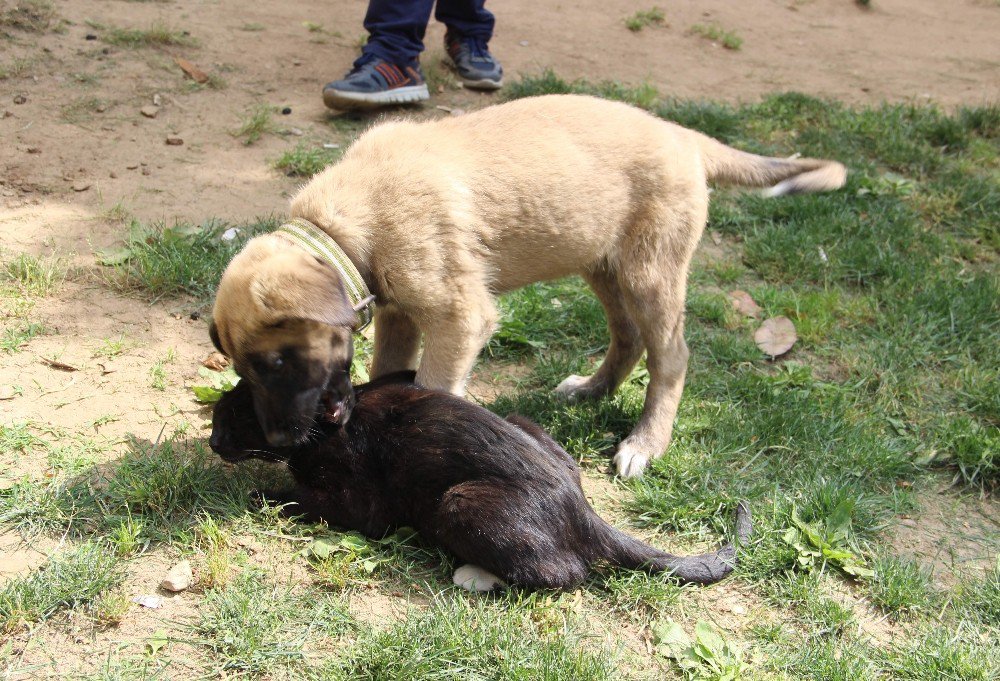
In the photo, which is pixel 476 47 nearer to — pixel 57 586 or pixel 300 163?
pixel 300 163

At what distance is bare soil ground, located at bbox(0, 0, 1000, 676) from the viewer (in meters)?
3.72

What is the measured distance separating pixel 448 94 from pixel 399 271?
4008 millimetres

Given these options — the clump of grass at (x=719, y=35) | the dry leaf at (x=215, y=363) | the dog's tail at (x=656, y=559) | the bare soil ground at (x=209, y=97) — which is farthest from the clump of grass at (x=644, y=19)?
the dog's tail at (x=656, y=559)

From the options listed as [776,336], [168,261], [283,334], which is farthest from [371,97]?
[283,334]

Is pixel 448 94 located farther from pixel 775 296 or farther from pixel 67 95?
pixel 775 296

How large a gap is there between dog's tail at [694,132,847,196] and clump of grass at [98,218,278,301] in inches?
97.7

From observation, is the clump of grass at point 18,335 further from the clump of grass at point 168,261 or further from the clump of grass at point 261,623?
the clump of grass at point 261,623

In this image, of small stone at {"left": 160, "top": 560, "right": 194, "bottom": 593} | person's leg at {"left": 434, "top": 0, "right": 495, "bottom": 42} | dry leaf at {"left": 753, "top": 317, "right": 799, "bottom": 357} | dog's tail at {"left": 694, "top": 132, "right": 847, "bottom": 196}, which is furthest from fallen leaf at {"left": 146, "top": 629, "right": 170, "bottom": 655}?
person's leg at {"left": 434, "top": 0, "right": 495, "bottom": 42}

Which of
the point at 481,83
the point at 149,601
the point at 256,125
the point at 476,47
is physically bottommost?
the point at 149,601

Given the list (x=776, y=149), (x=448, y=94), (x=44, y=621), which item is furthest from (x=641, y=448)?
(x=448, y=94)

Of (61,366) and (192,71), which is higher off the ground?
(192,71)

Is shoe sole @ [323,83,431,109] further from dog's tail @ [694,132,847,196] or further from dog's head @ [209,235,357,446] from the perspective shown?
dog's head @ [209,235,357,446]

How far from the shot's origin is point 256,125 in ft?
19.1

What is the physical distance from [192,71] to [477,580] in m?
4.94
